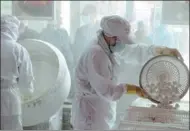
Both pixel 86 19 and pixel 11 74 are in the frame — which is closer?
pixel 11 74

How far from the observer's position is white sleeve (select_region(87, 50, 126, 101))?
5.70ft

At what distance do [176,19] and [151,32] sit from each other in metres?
0.24

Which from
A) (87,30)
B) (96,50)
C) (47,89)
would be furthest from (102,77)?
(87,30)

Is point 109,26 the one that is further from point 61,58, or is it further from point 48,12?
point 48,12

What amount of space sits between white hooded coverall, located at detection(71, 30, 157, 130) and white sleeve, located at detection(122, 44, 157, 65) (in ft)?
1.68

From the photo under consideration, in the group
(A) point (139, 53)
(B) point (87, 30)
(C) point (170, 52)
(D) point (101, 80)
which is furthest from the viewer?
(B) point (87, 30)

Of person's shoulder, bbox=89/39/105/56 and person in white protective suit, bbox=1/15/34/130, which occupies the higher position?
person's shoulder, bbox=89/39/105/56

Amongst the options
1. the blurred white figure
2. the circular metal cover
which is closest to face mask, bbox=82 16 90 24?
the blurred white figure

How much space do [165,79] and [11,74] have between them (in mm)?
932

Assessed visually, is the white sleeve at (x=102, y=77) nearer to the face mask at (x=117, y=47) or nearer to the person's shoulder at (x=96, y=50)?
the person's shoulder at (x=96, y=50)

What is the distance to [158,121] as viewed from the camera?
1765mm

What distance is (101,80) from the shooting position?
1729mm

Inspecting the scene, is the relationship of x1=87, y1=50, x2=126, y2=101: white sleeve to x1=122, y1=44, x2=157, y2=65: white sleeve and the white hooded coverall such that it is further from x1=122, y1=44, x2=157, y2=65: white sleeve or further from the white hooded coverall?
x1=122, y1=44, x2=157, y2=65: white sleeve

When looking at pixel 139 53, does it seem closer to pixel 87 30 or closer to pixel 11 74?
pixel 87 30
